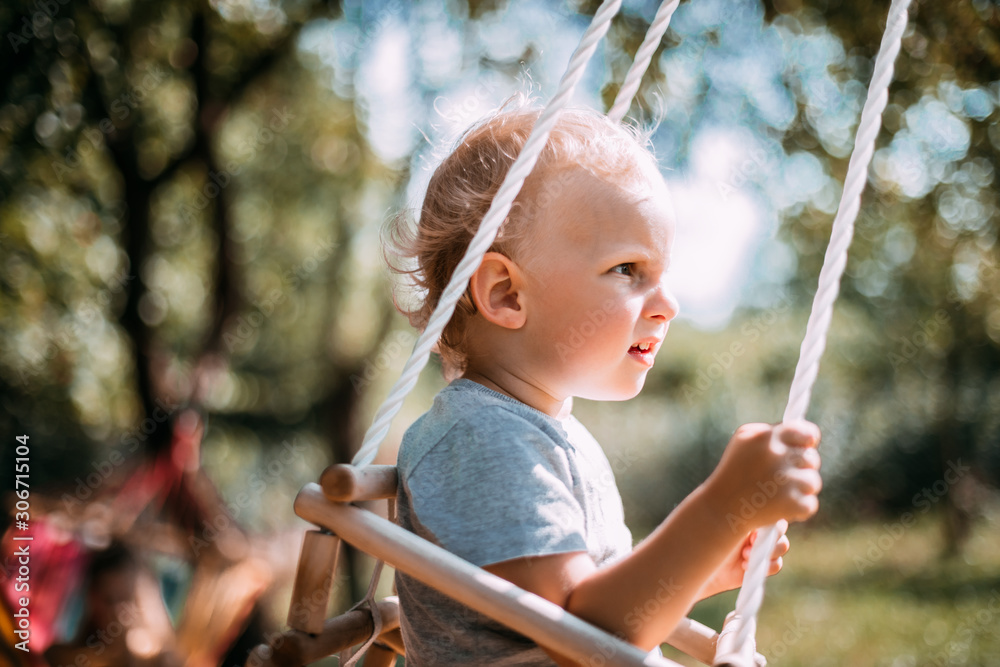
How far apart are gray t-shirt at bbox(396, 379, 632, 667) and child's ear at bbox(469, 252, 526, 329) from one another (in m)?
0.09

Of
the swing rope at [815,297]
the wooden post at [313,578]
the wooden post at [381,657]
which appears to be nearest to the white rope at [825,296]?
the swing rope at [815,297]

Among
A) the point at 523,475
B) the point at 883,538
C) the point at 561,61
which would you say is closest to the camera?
the point at 523,475

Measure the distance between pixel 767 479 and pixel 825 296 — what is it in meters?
0.17

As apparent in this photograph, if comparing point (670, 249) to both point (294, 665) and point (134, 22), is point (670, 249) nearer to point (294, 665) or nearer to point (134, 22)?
point (294, 665)

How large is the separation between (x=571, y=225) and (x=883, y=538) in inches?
265

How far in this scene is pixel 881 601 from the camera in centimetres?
504

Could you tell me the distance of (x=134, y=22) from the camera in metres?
3.54

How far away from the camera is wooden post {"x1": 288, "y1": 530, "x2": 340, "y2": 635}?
2.63ft

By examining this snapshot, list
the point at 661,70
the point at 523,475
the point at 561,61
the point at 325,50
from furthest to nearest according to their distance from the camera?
the point at 325,50
the point at 561,61
the point at 661,70
the point at 523,475

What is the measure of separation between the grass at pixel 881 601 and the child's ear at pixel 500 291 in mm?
3933

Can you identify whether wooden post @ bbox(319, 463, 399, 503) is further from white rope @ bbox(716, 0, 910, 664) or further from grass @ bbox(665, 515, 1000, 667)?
grass @ bbox(665, 515, 1000, 667)

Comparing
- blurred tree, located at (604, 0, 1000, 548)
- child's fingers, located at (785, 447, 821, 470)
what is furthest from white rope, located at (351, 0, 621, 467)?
blurred tree, located at (604, 0, 1000, 548)

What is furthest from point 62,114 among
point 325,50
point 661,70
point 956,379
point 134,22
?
point 956,379

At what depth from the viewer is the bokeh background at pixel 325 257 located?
9.52 ft
